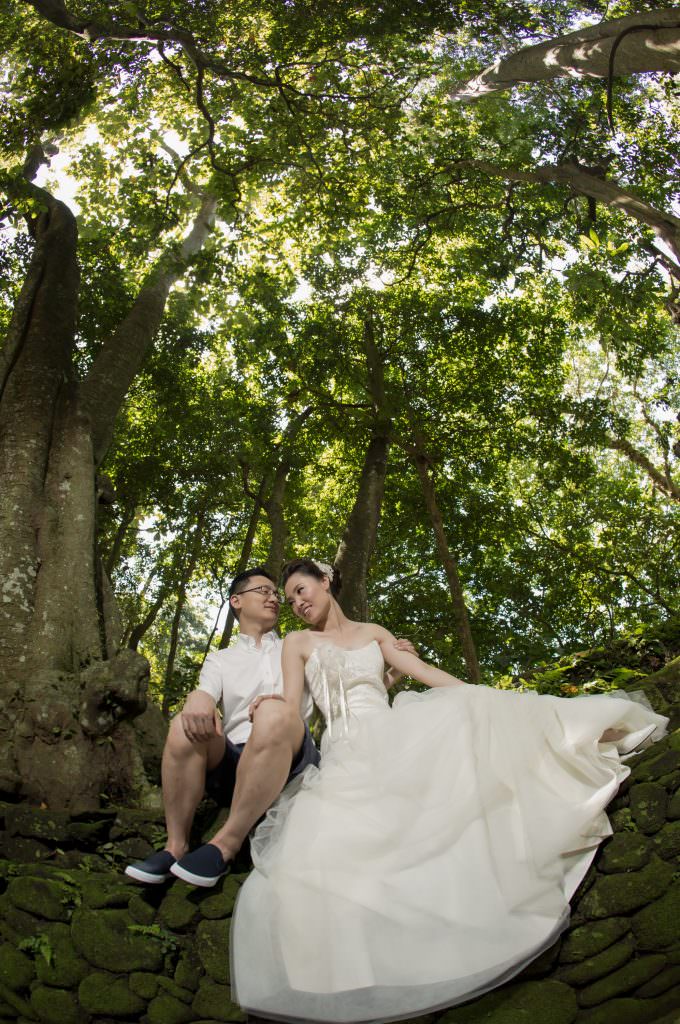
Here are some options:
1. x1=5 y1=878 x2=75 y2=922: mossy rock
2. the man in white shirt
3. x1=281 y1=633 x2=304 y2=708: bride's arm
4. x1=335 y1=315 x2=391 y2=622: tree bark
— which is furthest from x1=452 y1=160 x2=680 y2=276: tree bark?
x1=5 y1=878 x2=75 y2=922: mossy rock

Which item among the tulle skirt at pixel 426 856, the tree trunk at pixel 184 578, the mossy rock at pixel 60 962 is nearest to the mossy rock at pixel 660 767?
the tulle skirt at pixel 426 856

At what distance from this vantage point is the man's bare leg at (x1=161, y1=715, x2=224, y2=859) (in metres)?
3.31

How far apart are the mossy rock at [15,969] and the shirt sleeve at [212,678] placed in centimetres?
129

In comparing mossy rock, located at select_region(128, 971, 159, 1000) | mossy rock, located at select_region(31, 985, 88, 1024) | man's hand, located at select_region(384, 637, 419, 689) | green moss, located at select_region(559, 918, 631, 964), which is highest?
man's hand, located at select_region(384, 637, 419, 689)

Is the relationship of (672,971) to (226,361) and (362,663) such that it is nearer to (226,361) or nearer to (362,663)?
(362,663)

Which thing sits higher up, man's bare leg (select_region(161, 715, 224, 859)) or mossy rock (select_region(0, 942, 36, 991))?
man's bare leg (select_region(161, 715, 224, 859))

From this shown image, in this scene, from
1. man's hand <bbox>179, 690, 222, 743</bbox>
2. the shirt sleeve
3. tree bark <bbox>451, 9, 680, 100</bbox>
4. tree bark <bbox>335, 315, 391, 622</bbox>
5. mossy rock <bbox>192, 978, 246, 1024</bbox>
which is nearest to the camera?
mossy rock <bbox>192, 978, 246, 1024</bbox>

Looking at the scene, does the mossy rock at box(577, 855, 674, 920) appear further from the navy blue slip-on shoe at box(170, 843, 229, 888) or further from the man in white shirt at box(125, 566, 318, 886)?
the navy blue slip-on shoe at box(170, 843, 229, 888)

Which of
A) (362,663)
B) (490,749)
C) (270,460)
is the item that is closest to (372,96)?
(270,460)

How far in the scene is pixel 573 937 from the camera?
9.32ft

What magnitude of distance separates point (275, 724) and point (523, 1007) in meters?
1.35

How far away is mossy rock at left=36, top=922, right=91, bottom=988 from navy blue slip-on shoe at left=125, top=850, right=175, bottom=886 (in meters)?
0.36

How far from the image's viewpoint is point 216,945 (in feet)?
10.2

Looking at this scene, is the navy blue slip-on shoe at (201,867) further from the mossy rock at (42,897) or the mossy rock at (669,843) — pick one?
the mossy rock at (669,843)
